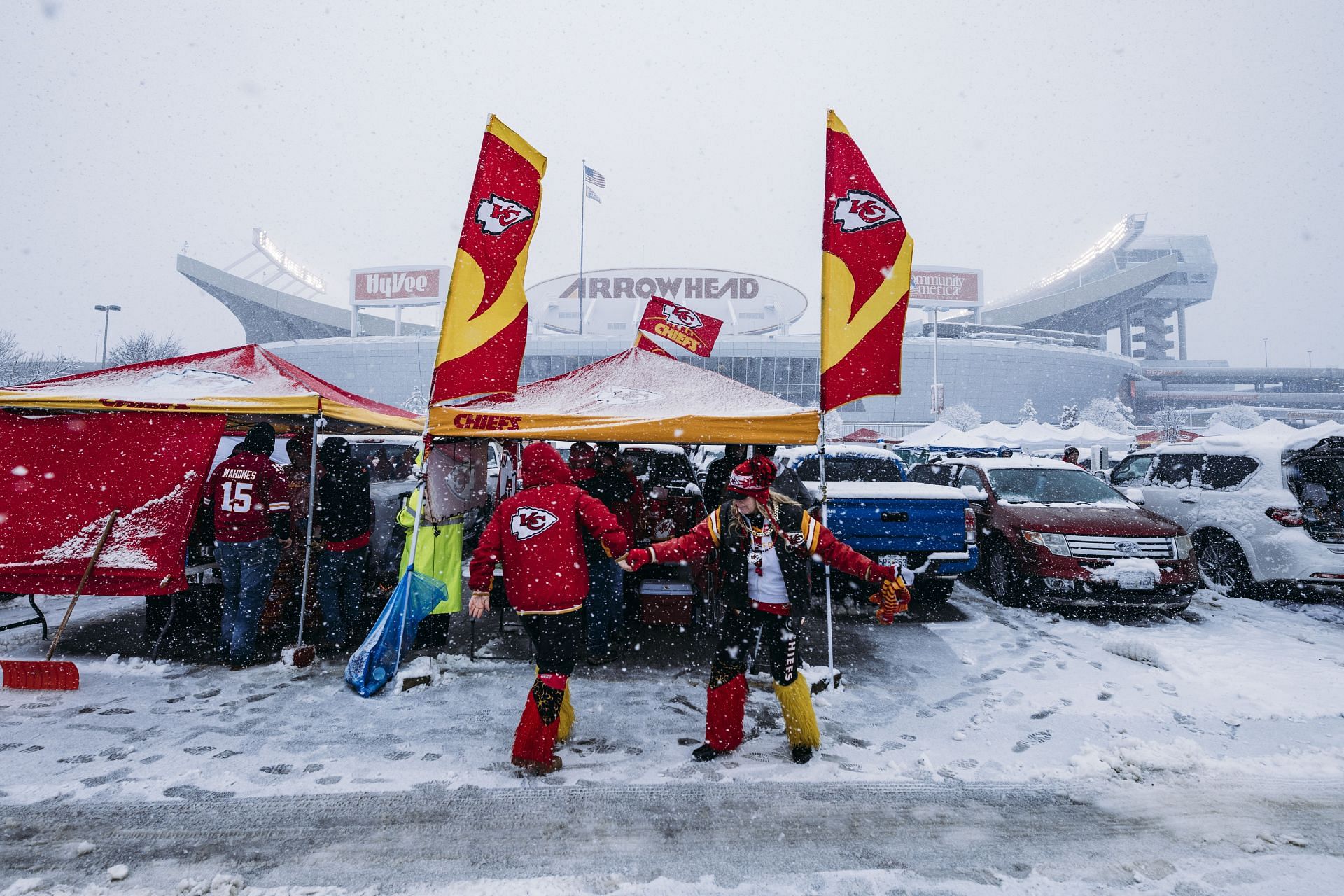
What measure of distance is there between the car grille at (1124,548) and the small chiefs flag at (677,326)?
5.19 meters

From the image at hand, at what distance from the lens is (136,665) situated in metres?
5.34

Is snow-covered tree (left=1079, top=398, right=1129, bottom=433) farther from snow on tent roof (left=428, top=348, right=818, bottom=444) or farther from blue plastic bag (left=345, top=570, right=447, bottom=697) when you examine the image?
blue plastic bag (left=345, top=570, right=447, bottom=697)

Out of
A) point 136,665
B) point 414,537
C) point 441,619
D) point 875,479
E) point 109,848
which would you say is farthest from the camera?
point 875,479

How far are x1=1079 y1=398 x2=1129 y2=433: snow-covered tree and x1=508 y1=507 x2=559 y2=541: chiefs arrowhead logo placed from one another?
203ft

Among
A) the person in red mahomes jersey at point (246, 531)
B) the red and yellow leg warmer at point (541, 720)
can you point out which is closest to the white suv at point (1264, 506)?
the red and yellow leg warmer at point (541, 720)

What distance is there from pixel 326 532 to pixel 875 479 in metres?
6.67

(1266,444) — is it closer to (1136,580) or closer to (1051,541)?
(1136,580)

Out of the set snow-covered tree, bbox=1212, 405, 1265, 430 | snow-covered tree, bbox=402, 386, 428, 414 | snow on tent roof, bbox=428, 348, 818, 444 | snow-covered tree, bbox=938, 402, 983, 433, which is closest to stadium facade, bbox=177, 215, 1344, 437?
snow-covered tree, bbox=402, 386, 428, 414

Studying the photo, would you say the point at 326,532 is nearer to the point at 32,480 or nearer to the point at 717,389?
the point at 32,480

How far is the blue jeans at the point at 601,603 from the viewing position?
577 cm

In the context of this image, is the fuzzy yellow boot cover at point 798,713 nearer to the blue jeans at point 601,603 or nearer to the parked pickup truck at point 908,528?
the blue jeans at point 601,603

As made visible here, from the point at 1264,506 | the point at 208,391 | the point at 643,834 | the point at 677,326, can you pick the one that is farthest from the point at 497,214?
the point at 1264,506

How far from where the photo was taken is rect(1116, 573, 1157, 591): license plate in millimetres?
6770

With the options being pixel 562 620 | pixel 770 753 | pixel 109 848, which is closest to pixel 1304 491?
pixel 770 753
